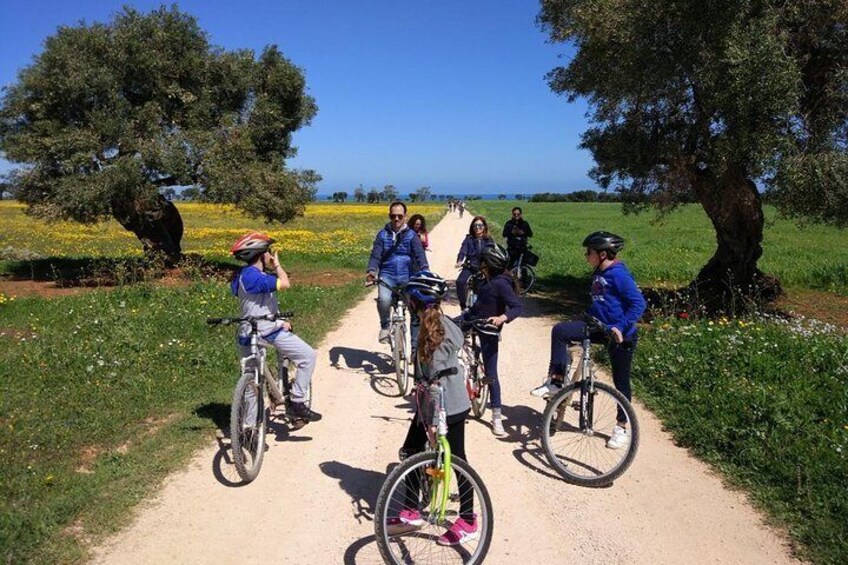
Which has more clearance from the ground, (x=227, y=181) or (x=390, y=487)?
(x=227, y=181)

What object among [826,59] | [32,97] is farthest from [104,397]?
[32,97]

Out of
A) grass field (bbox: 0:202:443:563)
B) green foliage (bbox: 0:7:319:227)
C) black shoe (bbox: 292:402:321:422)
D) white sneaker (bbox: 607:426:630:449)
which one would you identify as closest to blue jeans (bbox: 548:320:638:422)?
white sneaker (bbox: 607:426:630:449)

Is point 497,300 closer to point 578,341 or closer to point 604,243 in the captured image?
point 578,341

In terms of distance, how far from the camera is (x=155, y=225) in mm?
19812

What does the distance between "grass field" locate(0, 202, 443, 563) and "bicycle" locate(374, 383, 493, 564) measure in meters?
2.09

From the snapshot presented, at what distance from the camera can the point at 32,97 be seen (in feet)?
56.4

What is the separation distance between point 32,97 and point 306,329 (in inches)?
515

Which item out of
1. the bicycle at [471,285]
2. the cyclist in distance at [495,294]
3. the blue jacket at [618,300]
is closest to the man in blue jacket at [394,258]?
the bicycle at [471,285]

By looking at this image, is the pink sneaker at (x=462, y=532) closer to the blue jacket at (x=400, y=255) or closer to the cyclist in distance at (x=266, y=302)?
the cyclist in distance at (x=266, y=302)

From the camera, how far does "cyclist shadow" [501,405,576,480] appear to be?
17.7 feet

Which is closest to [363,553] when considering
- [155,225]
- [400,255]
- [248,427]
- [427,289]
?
[248,427]

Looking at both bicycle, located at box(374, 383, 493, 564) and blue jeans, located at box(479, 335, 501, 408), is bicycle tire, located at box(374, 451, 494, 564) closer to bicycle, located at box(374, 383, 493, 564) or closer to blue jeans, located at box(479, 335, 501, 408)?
bicycle, located at box(374, 383, 493, 564)

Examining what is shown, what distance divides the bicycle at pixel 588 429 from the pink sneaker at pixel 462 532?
4.76 feet

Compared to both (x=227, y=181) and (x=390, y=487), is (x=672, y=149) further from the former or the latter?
(x=227, y=181)
